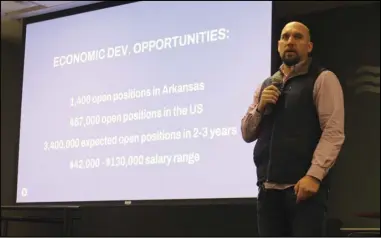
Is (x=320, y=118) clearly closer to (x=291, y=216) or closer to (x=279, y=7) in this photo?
(x=291, y=216)

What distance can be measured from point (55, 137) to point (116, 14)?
3.13ft

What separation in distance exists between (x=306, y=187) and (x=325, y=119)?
10.2 inches

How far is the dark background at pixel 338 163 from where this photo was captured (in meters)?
3.86

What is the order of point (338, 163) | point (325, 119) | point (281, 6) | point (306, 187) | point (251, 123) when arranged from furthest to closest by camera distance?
1. point (281, 6)
2. point (338, 163)
3. point (251, 123)
4. point (325, 119)
5. point (306, 187)

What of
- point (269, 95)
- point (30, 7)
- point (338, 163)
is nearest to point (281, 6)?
point (338, 163)

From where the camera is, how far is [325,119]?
6.54ft

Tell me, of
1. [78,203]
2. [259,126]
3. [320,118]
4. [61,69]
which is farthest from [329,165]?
[61,69]

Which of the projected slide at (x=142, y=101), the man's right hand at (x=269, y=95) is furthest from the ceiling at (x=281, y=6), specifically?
the man's right hand at (x=269, y=95)

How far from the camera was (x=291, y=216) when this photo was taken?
6.45 ft

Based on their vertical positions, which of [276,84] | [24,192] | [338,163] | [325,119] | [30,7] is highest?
[30,7]

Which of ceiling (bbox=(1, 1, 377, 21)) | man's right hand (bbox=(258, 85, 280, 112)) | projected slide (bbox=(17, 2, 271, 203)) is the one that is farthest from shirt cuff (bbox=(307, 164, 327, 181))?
ceiling (bbox=(1, 1, 377, 21))

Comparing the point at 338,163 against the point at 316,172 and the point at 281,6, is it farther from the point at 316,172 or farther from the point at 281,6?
the point at 316,172

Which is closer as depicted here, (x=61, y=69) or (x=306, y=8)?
(x=61, y=69)

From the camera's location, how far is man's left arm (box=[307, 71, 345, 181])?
193cm
